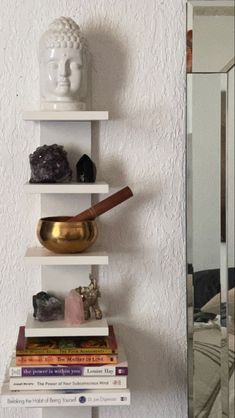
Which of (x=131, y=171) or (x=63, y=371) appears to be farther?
(x=131, y=171)

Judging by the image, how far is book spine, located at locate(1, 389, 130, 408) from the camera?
102 centimetres

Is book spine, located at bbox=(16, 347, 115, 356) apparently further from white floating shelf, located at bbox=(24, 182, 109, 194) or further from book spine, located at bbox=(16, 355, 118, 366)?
white floating shelf, located at bbox=(24, 182, 109, 194)

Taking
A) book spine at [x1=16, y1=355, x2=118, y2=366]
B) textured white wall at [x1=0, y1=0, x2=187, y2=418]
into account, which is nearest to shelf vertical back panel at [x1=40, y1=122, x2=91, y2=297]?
textured white wall at [x1=0, y1=0, x2=187, y2=418]

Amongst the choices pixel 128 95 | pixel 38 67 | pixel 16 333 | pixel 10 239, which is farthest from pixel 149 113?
pixel 16 333

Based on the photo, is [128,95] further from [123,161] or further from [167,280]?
[167,280]

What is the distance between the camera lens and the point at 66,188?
104 centimetres

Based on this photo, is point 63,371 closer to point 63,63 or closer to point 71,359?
point 71,359

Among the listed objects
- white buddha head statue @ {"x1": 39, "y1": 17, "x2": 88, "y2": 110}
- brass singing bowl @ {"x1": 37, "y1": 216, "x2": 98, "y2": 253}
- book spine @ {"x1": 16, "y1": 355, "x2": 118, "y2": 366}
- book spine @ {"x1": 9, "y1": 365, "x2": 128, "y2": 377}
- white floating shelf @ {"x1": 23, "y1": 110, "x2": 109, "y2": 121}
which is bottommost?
book spine @ {"x1": 9, "y1": 365, "x2": 128, "y2": 377}

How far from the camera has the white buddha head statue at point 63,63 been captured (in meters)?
1.04

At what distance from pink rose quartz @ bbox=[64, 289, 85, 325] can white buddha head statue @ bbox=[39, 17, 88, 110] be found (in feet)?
0.92

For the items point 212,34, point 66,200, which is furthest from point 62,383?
point 212,34

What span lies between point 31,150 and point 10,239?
144mm

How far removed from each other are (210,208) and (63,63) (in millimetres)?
316

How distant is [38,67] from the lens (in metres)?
1.12
